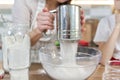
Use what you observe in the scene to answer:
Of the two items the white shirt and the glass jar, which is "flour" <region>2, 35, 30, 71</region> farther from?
the white shirt

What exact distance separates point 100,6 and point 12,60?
1769mm

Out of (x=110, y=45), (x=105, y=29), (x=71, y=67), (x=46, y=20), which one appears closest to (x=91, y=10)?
(x=105, y=29)

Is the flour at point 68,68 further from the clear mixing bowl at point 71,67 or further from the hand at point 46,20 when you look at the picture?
the hand at point 46,20

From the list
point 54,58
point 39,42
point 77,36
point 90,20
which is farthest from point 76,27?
point 90,20

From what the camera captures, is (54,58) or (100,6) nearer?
(54,58)

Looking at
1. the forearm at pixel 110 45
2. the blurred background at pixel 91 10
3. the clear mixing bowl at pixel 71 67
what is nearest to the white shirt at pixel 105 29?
the forearm at pixel 110 45

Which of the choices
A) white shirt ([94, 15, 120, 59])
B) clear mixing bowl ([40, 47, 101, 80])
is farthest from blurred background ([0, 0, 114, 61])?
clear mixing bowl ([40, 47, 101, 80])

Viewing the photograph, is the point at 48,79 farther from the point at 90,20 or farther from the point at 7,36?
the point at 90,20

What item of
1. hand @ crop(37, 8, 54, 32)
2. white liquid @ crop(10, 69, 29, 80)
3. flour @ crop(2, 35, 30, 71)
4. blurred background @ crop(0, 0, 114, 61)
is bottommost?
white liquid @ crop(10, 69, 29, 80)

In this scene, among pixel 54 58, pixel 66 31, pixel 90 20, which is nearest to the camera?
pixel 66 31

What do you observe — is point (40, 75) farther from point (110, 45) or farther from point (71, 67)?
point (110, 45)

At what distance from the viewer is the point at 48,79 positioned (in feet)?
2.35

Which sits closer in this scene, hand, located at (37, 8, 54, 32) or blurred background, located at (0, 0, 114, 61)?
hand, located at (37, 8, 54, 32)

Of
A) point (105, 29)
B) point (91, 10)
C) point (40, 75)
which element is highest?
point (91, 10)
